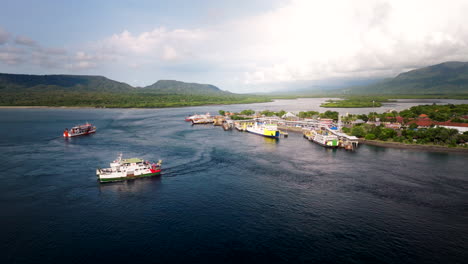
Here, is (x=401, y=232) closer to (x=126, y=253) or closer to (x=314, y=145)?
(x=126, y=253)

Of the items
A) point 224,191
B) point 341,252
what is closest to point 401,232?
point 341,252

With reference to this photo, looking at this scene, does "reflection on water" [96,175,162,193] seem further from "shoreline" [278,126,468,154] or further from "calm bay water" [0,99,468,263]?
"shoreline" [278,126,468,154]

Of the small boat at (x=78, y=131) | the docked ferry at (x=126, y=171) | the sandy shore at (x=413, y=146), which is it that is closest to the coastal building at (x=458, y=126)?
the sandy shore at (x=413, y=146)

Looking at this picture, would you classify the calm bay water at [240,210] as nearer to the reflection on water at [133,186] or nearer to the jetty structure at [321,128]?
the reflection on water at [133,186]

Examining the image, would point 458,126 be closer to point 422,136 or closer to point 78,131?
point 422,136

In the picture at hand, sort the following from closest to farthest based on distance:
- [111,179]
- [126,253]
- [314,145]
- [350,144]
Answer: [126,253]
[111,179]
[350,144]
[314,145]

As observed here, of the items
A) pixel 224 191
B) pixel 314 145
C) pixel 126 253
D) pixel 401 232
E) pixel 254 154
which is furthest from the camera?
pixel 314 145

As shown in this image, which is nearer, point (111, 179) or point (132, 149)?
point (111, 179)
